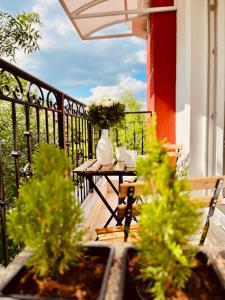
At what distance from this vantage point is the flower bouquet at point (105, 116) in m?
2.72

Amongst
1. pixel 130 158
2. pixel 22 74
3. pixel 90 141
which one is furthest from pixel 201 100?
pixel 90 141

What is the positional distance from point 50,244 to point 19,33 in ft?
17.7

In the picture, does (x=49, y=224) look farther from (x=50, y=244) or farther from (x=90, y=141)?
(x=90, y=141)

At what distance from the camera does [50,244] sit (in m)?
0.65

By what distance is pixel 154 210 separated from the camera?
1.98 feet

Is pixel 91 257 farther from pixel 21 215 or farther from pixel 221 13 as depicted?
pixel 221 13

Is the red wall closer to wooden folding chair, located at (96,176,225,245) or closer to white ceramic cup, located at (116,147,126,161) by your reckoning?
white ceramic cup, located at (116,147,126,161)

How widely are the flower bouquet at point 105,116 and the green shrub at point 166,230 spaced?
212cm

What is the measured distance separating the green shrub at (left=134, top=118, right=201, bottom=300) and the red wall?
11.3ft

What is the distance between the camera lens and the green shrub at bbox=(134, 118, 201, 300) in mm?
594

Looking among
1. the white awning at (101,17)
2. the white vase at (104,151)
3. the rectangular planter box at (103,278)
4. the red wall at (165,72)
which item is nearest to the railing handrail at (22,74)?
the white vase at (104,151)

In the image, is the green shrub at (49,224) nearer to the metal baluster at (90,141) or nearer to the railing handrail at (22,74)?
the railing handrail at (22,74)

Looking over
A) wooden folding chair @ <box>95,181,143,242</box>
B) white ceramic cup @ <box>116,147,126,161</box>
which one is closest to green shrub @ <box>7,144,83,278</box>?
wooden folding chair @ <box>95,181,143,242</box>

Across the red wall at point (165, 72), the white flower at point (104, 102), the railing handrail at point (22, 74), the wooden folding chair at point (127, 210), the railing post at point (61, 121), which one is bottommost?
the wooden folding chair at point (127, 210)
